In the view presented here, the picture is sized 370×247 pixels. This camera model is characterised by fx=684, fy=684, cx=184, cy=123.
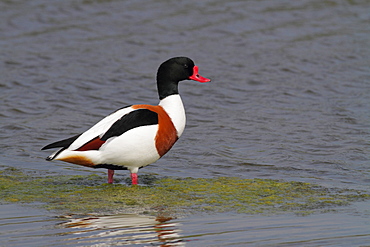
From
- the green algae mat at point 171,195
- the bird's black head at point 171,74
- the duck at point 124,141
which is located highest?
the bird's black head at point 171,74

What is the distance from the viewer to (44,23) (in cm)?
1736

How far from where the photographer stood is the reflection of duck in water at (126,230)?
5.28 metres

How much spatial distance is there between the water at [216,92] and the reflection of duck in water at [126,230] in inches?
1.2

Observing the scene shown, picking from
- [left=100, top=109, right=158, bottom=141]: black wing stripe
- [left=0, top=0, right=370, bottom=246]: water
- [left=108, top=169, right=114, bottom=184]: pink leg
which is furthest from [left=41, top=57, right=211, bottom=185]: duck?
[left=0, top=0, right=370, bottom=246]: water

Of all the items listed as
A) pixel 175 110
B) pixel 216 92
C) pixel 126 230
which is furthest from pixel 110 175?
pixel 216 92

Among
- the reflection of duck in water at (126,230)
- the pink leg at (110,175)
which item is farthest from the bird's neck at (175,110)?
the reflection of duck in water at (126,230)

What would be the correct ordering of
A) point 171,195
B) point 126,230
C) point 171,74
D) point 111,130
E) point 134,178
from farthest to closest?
point 171,74, point 134,178, point 111,130, point 171,195, point 126,230

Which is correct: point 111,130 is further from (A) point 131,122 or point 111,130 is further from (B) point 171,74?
(B) point 171,74

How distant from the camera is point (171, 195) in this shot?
6.83 meters

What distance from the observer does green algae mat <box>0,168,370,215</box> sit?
6.30 meters

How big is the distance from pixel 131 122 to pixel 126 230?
1635mm

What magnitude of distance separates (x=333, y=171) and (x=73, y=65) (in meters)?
7.62

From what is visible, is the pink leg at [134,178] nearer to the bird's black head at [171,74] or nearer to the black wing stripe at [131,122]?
the black wing stripe at [131,122]

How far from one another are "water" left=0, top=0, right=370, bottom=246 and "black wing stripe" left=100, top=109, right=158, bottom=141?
1100 mm
